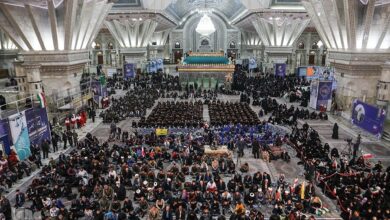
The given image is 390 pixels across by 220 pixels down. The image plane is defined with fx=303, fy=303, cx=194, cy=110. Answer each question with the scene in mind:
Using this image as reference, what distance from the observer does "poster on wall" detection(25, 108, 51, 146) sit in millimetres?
16297

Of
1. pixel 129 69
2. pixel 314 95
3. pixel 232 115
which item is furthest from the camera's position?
pixel 129 69

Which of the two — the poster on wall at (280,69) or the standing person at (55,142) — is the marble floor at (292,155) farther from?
the poster on wall at (280,69)

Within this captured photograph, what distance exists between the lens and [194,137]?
1789 cm

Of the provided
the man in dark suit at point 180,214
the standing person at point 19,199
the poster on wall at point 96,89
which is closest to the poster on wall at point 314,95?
the poster on wall at point 96,89

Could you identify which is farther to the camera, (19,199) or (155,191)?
(155,191)

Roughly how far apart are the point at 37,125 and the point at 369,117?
20.4 m

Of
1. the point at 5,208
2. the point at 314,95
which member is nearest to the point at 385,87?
the point at 314,95

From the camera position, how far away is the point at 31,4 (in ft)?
70.1

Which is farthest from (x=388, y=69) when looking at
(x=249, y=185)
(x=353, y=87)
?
(x=249, y=185)

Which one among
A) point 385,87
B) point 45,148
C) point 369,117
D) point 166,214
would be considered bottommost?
point 166,214

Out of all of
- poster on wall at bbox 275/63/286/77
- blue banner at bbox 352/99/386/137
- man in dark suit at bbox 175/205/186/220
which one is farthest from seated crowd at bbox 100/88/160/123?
poster on wall at bbox 275/63/286/77

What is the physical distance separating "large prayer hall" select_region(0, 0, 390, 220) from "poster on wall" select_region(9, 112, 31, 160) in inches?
2.0

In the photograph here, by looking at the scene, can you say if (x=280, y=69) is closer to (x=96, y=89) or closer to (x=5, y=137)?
(x=96, y=89)

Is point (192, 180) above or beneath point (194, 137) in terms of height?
beneath
